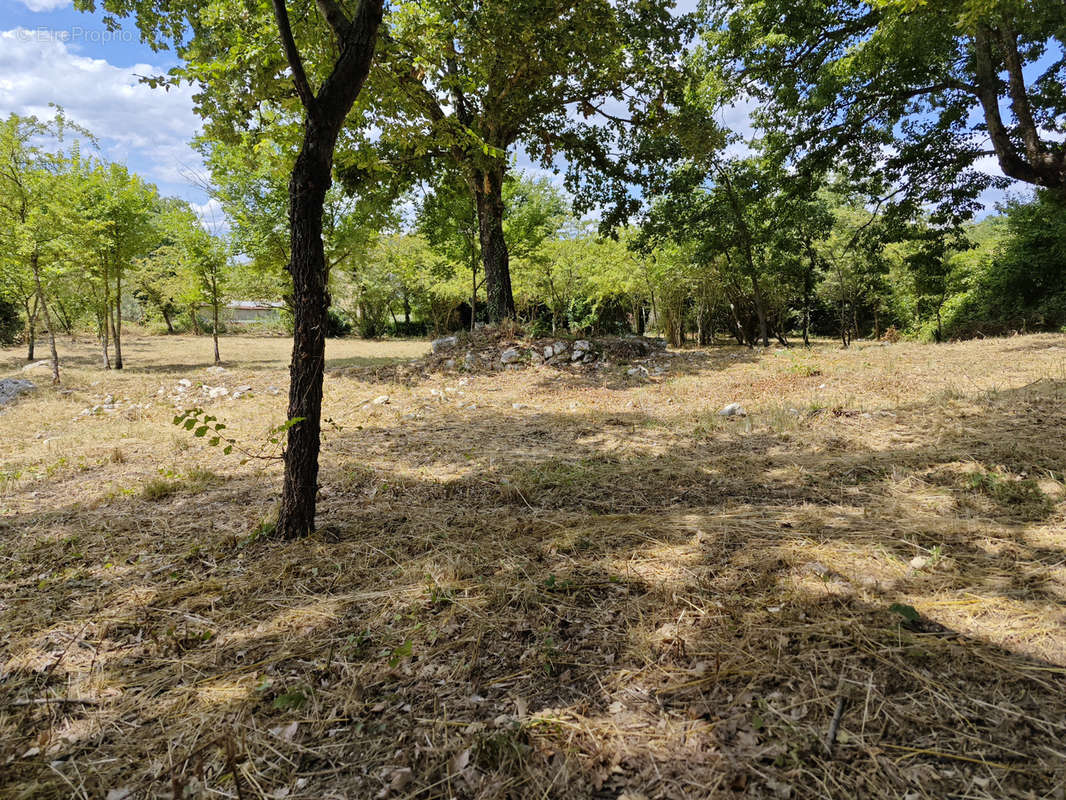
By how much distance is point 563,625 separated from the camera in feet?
6.82

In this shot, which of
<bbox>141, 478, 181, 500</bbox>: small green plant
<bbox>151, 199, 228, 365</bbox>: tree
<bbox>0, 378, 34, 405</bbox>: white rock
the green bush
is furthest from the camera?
the green bush

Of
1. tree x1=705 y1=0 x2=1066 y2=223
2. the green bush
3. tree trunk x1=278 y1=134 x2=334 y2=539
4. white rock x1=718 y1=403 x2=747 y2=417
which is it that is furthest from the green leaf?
the green bush

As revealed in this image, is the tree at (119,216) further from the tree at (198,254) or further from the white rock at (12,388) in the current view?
the white rock at (12,388)

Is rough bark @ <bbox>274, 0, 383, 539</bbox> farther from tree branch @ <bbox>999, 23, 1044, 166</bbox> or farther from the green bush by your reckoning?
the green bush

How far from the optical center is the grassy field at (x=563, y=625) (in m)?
1.41

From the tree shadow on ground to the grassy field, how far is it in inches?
0.4

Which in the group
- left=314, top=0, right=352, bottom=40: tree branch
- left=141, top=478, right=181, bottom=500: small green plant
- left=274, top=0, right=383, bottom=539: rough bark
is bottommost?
left=141, top=478, right=181, bottom=500: small green plant

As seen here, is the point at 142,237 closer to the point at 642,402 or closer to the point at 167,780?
the point at 642,402

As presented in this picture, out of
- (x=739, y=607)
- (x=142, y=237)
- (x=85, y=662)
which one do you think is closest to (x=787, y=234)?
(x=739, y=607)

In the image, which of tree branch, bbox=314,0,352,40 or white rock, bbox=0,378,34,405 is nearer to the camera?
tree branch, bbox=314,0,352,40

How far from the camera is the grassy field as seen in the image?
1410 mm

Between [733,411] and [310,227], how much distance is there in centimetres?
520

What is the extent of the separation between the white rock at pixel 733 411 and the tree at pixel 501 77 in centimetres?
409

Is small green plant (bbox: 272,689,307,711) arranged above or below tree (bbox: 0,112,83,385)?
below
